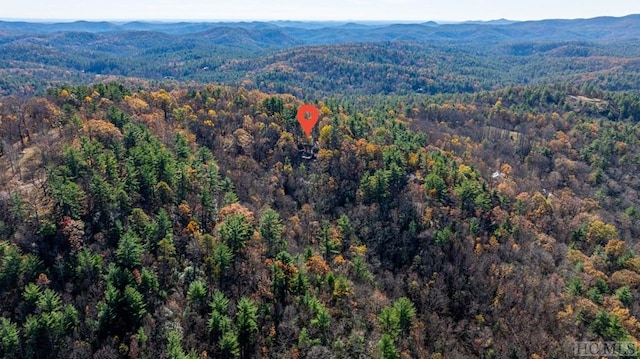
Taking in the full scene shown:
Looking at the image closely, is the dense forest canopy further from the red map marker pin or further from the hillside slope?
the red map marker pin

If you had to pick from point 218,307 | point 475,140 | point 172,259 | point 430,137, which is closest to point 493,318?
point 218,307

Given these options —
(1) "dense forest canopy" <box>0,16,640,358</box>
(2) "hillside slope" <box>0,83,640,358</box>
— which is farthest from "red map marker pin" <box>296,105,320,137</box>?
(2) "hillside slope" <box>0,83,640,358</box>

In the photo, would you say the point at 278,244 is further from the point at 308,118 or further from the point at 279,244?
the point at 308,118

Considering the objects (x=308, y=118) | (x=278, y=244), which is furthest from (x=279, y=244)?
(x=308, y=118)

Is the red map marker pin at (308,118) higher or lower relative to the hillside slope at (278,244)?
higher

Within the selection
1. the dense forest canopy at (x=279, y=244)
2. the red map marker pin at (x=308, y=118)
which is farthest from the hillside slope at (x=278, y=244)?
the red map marker pin at (x=308, y=118)

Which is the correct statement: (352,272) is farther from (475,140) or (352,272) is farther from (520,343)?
(475,140)

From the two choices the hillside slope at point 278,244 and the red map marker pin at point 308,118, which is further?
the red map marker pin at point 308,118

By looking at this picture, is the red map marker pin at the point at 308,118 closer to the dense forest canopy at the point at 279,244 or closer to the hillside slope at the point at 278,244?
the dense forest canopy at the point at 279,244

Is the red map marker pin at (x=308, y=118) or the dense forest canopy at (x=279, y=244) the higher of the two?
the red map marker pin at (x=308, y=118)
